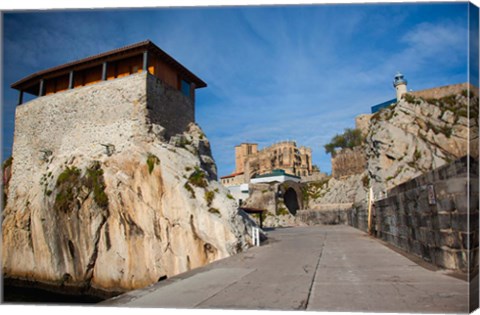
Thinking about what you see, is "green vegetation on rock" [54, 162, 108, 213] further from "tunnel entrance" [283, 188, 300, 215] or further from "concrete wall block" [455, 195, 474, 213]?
"tunnel entrance" [283, 188, 300, 215]

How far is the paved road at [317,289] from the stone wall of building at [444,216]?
1.24 ft

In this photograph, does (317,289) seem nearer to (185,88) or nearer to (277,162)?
(185,88)

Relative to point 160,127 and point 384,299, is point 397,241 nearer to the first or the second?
point 384,299

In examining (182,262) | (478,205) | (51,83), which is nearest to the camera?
(478,205)

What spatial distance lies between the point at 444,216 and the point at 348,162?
150 ft

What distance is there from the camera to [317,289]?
4691 mm

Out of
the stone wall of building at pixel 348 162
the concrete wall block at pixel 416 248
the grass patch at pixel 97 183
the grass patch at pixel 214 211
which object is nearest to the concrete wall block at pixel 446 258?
the concrete wall block at pixel 416 248

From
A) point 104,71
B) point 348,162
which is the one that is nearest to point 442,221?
point 104,71

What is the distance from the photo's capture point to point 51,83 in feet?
60.6

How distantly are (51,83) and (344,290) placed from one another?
62.7 feet

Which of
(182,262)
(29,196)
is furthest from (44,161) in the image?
(182,262)

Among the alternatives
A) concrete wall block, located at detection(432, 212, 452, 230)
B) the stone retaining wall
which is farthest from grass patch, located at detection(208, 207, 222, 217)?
the stone retaining wall

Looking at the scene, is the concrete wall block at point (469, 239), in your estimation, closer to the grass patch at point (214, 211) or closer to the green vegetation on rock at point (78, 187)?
the grass patch at point (214, 211)

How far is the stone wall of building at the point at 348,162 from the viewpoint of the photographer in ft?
156
